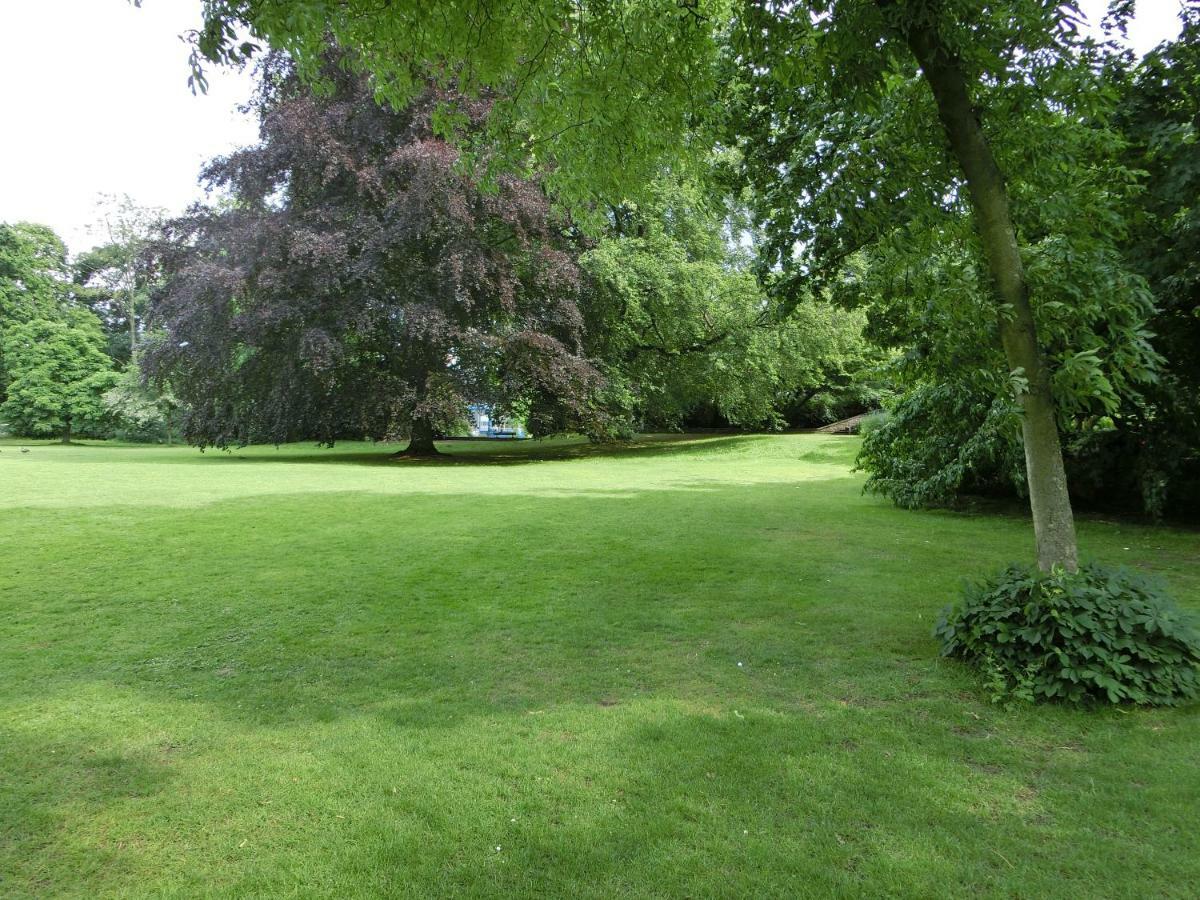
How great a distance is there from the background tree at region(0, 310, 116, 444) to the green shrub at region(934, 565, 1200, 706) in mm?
50063

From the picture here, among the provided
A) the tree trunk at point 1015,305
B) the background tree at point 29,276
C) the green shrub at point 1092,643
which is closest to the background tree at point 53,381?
the background tree at point 29,276

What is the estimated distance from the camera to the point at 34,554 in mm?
7586

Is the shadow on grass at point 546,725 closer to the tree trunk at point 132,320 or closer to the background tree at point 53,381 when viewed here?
the background tree at point 53,381

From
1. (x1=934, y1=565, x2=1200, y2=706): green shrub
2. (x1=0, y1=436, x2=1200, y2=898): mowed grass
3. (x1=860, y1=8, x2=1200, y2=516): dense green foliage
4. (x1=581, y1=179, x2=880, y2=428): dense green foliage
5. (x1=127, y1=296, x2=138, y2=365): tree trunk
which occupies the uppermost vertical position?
(x1=127, y1=296, x2=138, y2=365): tree trunk

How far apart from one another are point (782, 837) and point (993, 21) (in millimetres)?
4431

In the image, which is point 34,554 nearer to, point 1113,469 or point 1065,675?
point 1065,675

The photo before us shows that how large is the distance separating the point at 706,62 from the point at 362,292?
63.2 ft

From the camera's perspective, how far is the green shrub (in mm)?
3873

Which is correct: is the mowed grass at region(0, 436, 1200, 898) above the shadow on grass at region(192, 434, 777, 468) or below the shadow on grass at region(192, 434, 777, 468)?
below

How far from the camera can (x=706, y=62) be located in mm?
5344

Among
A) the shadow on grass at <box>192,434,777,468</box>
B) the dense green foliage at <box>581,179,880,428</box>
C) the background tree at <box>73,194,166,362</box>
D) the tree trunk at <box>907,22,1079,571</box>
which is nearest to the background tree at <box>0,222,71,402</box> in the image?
the background tree at <box>73,194,166,362</box>

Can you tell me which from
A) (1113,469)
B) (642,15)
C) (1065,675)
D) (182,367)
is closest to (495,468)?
(182,367)

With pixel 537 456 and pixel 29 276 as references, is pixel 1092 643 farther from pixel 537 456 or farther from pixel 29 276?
pixel 29 276

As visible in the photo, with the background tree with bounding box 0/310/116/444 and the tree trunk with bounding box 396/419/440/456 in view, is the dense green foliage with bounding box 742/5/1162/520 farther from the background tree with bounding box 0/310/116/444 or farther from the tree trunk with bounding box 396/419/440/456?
the background tree with bounding box 0/310/116/444
